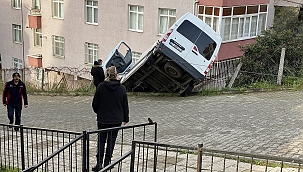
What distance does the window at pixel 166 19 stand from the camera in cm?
2162

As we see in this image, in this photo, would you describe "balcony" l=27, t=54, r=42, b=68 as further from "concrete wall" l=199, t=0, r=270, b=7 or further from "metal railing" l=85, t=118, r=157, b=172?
"metal railing" l=85, t=118, r=157, b=172

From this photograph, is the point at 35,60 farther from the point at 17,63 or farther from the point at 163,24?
the point at 163,24

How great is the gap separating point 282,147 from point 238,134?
130 centimetres

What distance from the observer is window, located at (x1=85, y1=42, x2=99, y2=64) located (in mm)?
25328

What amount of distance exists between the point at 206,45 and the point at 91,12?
12.7 meters

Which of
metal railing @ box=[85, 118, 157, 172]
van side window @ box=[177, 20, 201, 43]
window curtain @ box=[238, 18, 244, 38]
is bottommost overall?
metal railing @ box=[85, 118, 157, 172]

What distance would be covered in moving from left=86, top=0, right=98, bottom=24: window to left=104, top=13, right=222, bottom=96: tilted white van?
10.7 metres

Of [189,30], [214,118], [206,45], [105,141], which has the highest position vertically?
[189,30]

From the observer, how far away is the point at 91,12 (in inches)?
982

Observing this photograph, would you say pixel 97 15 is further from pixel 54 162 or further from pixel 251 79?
pixel 54 162

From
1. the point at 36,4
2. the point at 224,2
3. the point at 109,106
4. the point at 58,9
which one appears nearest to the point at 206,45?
the point at 224,2

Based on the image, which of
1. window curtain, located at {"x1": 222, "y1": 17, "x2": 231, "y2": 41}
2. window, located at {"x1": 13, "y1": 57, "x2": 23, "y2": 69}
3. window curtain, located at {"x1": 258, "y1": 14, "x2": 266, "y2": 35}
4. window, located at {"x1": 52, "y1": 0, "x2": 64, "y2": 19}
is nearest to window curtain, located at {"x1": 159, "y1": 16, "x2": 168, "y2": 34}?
window curtain, located at {"x1": 222, "y1": 17, "x2": 231, "y2": 41}

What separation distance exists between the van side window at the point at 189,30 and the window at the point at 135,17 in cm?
907

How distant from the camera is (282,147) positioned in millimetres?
7984
